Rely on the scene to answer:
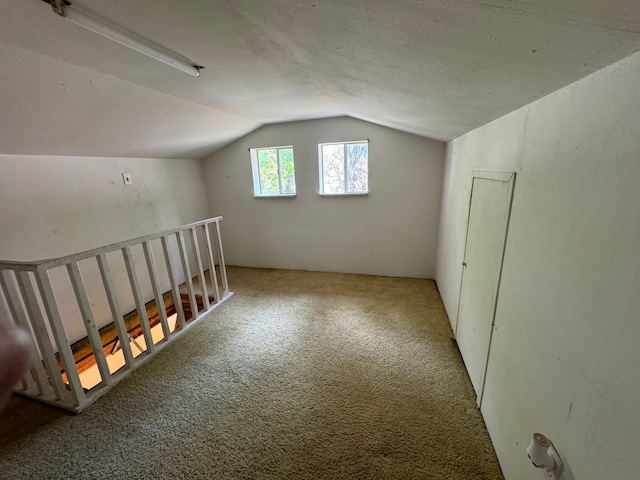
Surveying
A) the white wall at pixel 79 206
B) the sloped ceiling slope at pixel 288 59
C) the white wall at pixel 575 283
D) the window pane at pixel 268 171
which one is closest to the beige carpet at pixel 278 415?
the white wall at pixel 575 283

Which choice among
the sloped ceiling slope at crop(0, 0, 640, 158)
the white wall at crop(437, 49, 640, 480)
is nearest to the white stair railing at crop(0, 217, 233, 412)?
the sloped ceiling slope at crop(0, 0, 640, 158)

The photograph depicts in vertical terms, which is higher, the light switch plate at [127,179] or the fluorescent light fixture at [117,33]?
the fluorescent light fixture at [117,33]

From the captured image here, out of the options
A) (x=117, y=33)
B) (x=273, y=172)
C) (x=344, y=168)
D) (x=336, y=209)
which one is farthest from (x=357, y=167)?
(x=117, y=33)

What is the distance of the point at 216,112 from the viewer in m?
2.89

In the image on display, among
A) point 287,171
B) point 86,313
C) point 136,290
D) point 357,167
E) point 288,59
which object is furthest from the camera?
point 287,171

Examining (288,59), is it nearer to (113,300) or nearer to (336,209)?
(113,300)

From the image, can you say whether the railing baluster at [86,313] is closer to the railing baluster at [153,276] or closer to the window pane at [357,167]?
the railing baluster at [153,276]

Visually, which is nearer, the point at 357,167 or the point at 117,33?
the point at 117,33

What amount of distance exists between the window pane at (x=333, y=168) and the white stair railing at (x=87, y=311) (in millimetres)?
1938

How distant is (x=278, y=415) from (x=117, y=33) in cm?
223

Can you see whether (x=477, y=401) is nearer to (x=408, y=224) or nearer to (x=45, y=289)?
(x=408, y=224)

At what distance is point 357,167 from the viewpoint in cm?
383

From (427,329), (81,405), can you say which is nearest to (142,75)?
(81,405)

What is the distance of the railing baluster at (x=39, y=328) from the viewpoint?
5.64 feet
